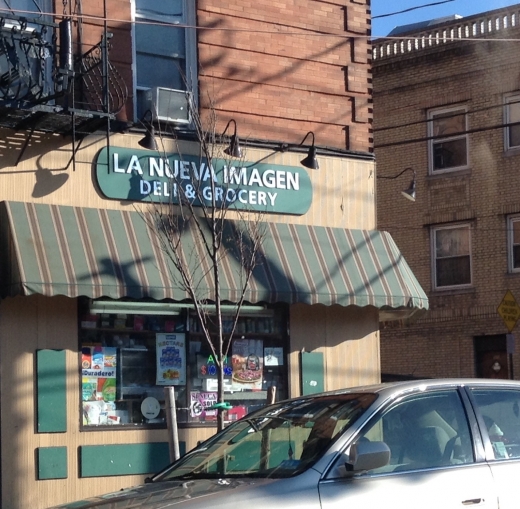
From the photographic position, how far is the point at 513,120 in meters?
24.1

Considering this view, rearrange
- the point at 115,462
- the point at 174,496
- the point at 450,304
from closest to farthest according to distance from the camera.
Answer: the point at 174,496 → the point at 115,462 → the point at 450,304

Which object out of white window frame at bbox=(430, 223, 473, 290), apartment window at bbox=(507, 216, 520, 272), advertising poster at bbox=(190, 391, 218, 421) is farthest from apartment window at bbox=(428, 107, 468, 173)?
advertising poster at bbox=(190, 391, 218, 421)

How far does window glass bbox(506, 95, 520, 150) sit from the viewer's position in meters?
24.0

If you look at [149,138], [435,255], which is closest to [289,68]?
[149,138]

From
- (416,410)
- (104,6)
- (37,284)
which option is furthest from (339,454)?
(104,6)

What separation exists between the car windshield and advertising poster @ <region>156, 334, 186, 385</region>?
5.15 metres

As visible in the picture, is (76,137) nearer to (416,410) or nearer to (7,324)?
(7,324)

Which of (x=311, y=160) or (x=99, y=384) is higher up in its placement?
(x=311, y=160)

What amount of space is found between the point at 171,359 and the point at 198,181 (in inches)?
85.8

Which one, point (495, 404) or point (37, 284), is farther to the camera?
point (37, 284)

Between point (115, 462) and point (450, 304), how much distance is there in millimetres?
14462

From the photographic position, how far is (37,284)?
10.5 meters

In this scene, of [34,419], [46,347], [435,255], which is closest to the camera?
[34,419]

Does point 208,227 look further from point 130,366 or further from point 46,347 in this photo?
point 46,347
